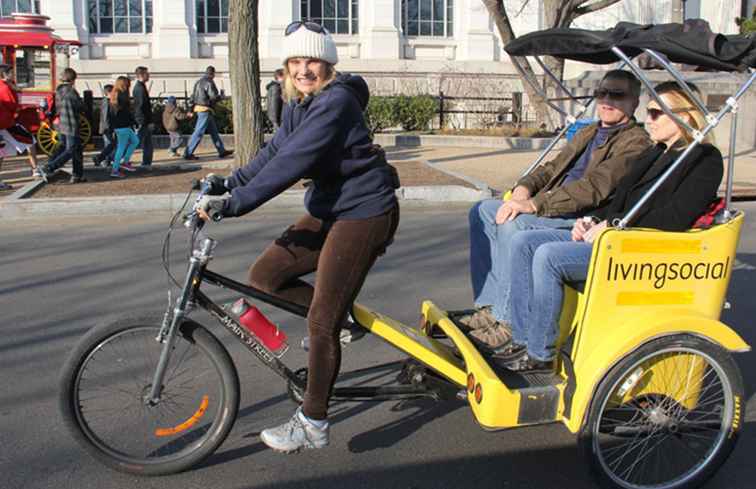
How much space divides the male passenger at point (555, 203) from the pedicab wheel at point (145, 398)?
1332 mm

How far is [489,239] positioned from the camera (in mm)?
4523

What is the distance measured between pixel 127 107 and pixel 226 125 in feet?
18.9

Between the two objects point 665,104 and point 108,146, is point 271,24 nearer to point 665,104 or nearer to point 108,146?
point 108,146

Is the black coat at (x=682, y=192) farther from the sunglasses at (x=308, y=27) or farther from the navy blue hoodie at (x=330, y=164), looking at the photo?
the sunglasses at (x=308, y=27)

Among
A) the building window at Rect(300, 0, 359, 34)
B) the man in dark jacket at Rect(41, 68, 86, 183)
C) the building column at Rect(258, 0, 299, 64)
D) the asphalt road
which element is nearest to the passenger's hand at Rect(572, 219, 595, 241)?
the asphalt road

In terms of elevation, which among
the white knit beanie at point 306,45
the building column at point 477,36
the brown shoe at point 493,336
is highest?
the building column at point 477,36

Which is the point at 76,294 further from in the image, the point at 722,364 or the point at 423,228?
the point at 722,364

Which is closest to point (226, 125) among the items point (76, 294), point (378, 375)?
point (76, 294)

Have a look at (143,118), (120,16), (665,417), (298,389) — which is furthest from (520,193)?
(120,16)

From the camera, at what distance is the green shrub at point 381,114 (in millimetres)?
20859

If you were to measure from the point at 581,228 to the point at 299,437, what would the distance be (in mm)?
1652

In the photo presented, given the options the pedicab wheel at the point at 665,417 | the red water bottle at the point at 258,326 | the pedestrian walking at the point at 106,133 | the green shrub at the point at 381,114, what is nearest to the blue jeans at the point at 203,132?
the pedestrian walking at the point at 106,133

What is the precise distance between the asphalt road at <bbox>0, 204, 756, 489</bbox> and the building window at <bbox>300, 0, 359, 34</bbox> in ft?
76.7

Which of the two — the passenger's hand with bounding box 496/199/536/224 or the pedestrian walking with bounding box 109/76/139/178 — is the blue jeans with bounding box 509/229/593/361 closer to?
the passenger's hand with bounding box 496/199/536/224
